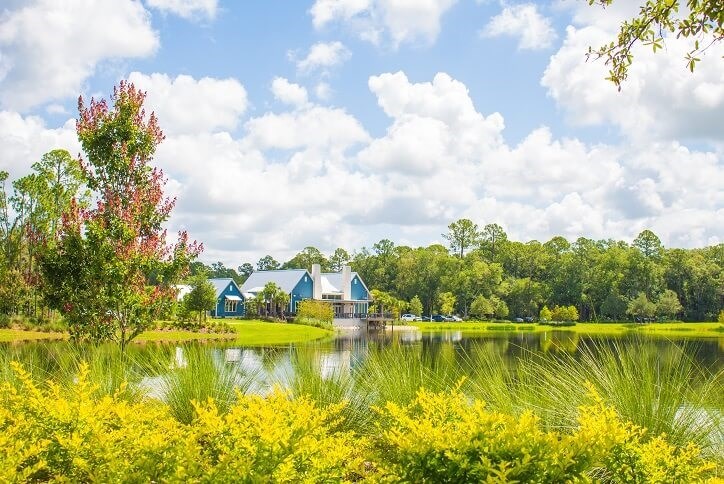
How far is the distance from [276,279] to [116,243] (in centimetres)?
5807

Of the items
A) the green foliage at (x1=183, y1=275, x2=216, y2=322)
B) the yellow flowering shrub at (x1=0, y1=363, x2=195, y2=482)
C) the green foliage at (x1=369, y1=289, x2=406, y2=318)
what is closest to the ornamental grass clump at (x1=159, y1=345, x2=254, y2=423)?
the yellow flowering shrub at (x1=0, y1=363, x2=195, y2=482)

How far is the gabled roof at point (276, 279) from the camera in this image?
6431 cm

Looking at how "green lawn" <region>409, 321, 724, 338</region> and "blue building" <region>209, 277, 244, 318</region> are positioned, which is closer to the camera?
"blue building" <region>209, 277, 244, 318</region>

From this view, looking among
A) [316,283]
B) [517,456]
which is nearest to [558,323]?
[316,283]

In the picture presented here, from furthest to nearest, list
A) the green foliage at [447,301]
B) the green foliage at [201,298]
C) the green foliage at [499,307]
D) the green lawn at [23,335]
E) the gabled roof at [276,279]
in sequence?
1. the green foliage at [499,307]
2. the green foliage at [447,301]
3. the gabled roof at [276,279]
4. the green foliage at [201,298]
5. the green lawn at [23,335]

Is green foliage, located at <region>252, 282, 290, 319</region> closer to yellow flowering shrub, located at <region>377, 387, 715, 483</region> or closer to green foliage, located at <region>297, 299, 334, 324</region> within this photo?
green foliage, located at <region>297, 299, 334, 324</region>

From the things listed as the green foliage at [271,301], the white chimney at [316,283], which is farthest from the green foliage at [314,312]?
the white chimney at [316,283]

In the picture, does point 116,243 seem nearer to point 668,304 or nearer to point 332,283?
point 332,283

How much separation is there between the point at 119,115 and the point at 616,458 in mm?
7853

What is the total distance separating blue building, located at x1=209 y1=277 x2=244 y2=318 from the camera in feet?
198

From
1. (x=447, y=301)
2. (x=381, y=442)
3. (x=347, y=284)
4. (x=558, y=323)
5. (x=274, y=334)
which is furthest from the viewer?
(x=447, y=301)

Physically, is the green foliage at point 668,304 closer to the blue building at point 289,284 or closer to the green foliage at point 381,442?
the blue building at point 289,284

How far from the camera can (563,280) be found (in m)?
79.1

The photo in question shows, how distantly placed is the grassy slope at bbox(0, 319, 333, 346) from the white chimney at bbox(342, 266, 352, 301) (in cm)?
2119
